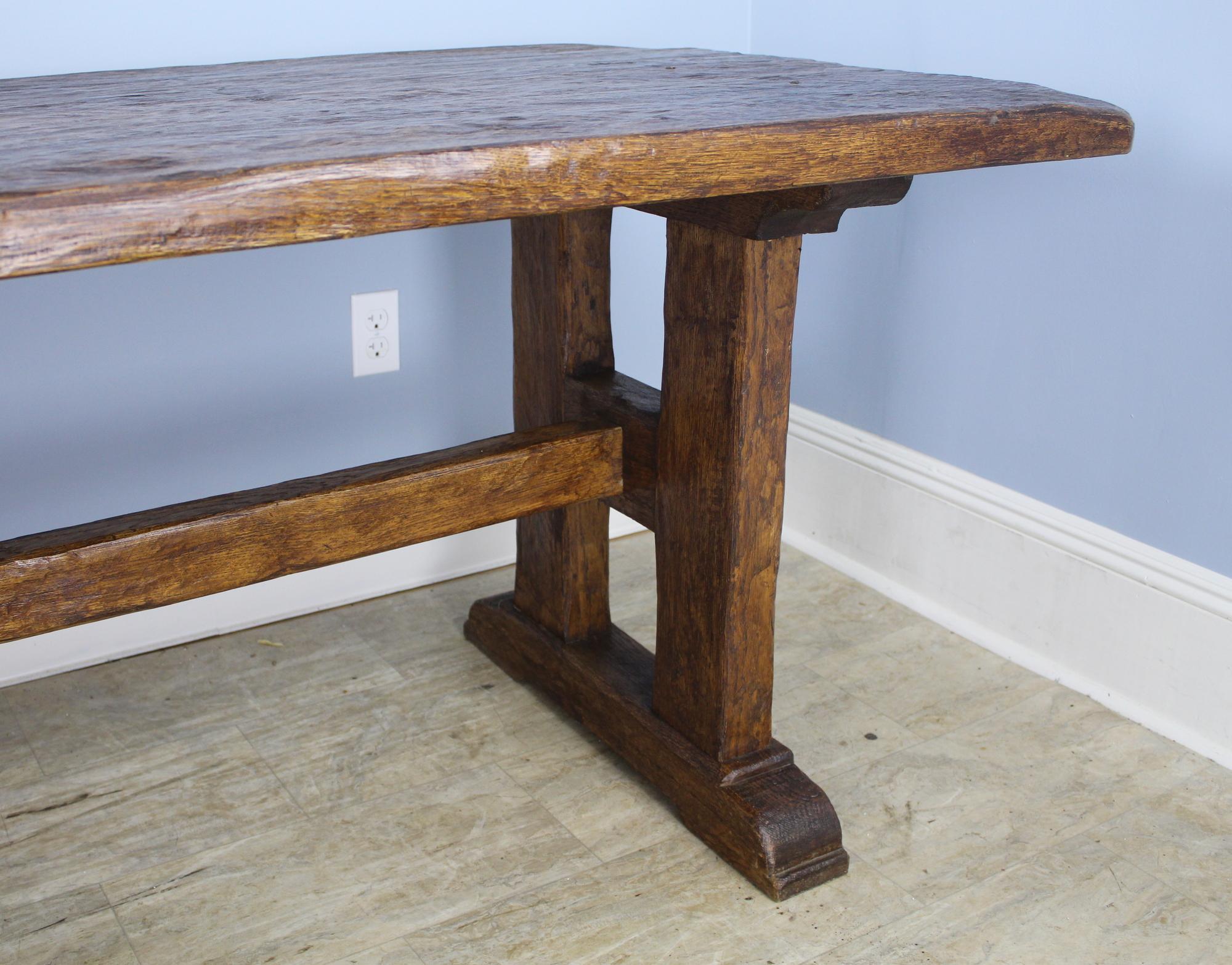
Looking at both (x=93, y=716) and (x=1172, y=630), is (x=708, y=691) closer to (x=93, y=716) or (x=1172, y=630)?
(x=1172, y=630)

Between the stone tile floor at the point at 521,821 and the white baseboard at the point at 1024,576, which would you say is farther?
the white baseboard at the point at 1024,576

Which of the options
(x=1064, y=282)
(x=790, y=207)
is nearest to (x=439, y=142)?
(x=790, y=207)

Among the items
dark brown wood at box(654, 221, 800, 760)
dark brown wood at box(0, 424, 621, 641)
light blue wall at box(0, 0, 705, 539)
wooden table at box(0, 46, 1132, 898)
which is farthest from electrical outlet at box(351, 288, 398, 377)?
dark brown wood at box(654, 221, 800, 760)

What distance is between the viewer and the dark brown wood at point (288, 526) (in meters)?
1.06

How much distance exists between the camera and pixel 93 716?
5.08ft

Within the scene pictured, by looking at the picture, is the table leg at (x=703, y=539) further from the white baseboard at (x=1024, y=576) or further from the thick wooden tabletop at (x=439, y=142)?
the white baseboard at (x=1024, y=576)

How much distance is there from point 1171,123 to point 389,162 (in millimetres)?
1024

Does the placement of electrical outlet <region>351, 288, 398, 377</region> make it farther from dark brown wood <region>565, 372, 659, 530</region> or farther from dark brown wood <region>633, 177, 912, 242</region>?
dark brown wood <region>633, 177, 912, 242</region>

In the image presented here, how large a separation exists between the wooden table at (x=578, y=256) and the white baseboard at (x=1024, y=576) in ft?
1.69

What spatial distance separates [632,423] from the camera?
136 cm

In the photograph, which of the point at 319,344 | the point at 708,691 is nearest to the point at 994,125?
the point at 708,691

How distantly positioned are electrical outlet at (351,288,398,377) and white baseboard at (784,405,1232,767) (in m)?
0.68

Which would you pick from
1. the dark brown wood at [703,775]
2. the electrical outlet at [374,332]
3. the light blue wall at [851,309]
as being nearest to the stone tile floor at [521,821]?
the dark brown wood at [703,775]

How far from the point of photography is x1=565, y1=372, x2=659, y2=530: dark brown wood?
1.35 m
